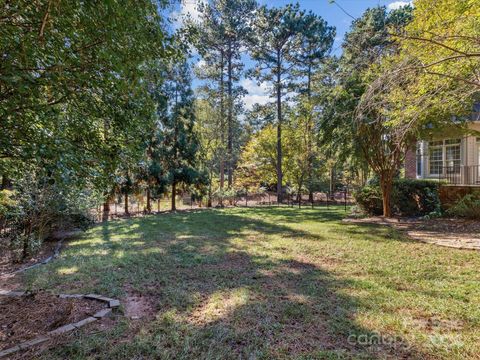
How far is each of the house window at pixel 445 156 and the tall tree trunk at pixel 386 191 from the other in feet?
14.7

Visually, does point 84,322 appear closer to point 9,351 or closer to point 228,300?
point 9,351

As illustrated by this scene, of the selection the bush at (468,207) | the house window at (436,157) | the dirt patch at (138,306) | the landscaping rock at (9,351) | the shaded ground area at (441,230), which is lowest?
the dirt patch at (138,306)

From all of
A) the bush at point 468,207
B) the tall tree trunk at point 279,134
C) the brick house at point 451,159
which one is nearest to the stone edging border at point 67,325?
the bush at point 468,207

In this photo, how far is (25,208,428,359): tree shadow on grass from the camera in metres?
2.37

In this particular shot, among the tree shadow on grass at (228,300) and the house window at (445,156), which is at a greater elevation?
the house window at (445,156)

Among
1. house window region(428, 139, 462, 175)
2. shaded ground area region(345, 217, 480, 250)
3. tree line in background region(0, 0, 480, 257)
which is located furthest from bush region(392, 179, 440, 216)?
house window region(428, 139, 462, 175)

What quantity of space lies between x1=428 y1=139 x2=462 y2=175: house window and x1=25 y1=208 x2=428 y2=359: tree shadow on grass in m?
11.1

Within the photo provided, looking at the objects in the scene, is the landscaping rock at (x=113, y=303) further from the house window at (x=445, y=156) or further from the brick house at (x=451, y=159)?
the house window at (x=445, y=156)

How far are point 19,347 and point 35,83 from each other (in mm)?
2295

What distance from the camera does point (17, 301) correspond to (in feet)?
11.1

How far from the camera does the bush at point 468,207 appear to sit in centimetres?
831

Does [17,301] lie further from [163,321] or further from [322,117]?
[322,117]

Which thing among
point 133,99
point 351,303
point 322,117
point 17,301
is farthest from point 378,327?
point 322,117

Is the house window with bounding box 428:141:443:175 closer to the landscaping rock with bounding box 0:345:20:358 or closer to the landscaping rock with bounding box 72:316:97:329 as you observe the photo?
the landscaping rock with bounding box 72:316:97:329
